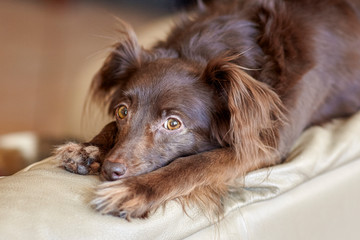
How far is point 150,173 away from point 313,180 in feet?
2.28

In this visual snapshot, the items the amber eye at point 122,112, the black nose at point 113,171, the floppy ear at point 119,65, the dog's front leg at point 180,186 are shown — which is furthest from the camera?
the floppy ear at point 119,65

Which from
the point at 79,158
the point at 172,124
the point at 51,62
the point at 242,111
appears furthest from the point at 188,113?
the point at 51,62

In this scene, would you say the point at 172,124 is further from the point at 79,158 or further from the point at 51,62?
the point at 51,62

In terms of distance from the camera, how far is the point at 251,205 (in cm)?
176

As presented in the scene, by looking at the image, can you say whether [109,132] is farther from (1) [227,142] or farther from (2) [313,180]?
(2) [313,180]

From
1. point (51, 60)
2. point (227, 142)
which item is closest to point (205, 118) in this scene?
point (227, 142)

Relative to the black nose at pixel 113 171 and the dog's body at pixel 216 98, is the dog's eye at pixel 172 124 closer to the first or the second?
the dog's body at pixel 216 98

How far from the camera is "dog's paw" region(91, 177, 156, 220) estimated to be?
58.4 inches

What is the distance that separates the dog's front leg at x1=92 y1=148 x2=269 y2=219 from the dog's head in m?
0.07

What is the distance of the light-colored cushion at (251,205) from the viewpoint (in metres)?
1.39

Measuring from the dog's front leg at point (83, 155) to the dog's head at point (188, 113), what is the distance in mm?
85

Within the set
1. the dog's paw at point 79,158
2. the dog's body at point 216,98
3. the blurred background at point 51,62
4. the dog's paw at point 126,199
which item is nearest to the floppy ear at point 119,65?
the dog's body at point 216,98

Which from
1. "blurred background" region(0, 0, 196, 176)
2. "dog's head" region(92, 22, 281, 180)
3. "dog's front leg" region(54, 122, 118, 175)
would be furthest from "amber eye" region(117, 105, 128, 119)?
"blurred background" region(0, 0, 196, 176)

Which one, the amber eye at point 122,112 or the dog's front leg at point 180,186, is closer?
the dog's front leg at point 180,186
